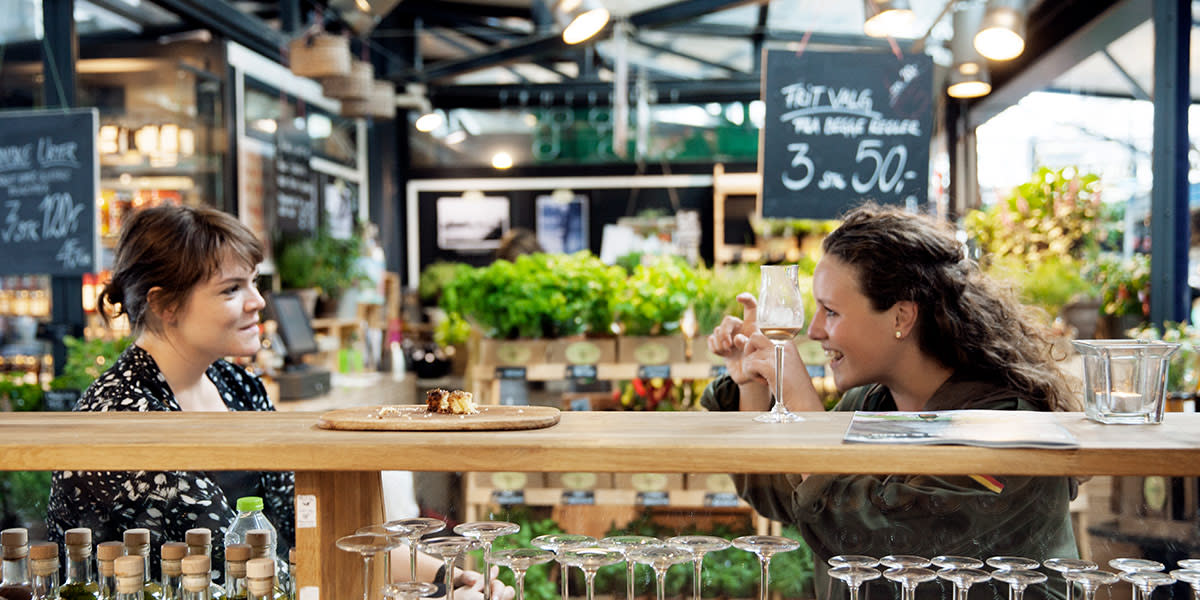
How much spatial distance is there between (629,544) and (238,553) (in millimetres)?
622

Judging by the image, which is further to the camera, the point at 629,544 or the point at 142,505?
the point at 142,505

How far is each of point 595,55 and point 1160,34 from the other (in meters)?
5.66

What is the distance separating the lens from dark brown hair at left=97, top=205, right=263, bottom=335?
2359mm

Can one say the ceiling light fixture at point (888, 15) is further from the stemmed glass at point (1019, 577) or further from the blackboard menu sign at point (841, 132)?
the stemmed glass at point (1019, 577)

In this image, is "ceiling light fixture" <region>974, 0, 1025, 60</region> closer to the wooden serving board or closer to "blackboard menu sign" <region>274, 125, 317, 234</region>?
the wooden serving board

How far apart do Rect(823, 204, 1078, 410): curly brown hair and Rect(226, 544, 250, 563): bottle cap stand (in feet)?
4.06

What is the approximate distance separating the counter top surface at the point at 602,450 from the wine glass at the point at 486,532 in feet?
0.73

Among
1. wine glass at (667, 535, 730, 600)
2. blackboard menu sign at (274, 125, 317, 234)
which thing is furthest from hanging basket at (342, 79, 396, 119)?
wine glass at (667, 535, 730, 600)

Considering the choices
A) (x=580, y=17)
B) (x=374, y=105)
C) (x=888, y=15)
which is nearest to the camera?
(x=580, y=17)

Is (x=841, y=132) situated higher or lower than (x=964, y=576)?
higher

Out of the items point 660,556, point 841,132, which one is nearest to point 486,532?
point 660,556

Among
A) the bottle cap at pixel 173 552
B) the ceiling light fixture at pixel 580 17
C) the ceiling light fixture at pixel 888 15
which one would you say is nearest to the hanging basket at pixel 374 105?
the ceiling light fixture at pixel 580 17

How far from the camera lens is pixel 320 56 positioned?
585 centimetres

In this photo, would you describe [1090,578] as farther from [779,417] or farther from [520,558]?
[520,558]
